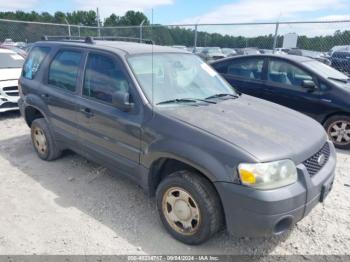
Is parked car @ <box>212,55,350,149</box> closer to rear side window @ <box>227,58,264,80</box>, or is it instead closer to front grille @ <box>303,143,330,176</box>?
rear side window @ <box>227,58,264,80</box>

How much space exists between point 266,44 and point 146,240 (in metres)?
11.6

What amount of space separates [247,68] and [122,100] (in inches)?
168

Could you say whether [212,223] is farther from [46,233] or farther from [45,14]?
[45,14]

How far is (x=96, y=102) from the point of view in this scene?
3.52m

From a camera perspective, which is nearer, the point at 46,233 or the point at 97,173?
the point at 46,233

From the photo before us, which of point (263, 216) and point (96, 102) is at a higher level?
point (96, 102)

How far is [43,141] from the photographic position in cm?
461

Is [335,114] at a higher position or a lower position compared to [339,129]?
higher

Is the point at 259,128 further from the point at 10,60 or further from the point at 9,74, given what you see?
the point at 10,60

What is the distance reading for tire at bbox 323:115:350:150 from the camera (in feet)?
17.9

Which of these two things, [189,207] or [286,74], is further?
[286,74]

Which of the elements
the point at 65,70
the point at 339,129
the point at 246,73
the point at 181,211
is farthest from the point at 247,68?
the point at 181,211

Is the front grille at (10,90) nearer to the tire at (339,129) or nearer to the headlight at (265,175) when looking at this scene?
the headlight at (265,175)

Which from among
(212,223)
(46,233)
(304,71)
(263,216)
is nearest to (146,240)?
(212,223)
